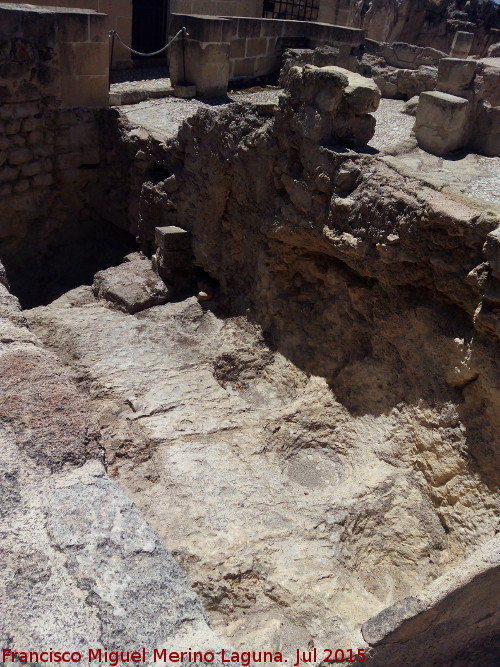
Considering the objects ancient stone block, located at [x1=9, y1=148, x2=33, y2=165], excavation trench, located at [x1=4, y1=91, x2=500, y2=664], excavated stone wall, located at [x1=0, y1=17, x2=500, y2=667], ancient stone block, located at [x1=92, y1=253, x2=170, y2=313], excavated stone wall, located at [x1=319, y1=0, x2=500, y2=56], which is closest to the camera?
excavated stone wall, located at [x1=0, y1=17, x2=500, y2=667]

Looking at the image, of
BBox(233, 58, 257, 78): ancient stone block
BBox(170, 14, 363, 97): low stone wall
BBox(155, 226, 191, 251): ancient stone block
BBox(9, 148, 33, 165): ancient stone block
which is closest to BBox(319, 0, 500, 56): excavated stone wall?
BBox(170, 14, 363, 97): low stone wall

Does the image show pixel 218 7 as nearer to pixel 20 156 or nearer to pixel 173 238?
pixel 20 156

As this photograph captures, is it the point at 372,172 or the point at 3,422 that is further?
the point at 372,172

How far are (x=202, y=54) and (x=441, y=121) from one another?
13.2 ft

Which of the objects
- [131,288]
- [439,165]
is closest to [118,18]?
[131,288]

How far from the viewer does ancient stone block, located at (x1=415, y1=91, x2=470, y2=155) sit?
6.53m

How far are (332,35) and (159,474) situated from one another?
32.5 feet

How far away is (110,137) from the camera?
7.57m

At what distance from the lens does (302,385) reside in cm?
556

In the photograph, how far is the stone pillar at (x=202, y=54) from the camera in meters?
8.68

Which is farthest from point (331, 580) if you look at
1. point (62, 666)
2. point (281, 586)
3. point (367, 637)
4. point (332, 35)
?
point (332, 35)

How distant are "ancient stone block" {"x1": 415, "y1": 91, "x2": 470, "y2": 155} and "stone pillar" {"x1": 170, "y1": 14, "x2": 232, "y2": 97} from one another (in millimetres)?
3615

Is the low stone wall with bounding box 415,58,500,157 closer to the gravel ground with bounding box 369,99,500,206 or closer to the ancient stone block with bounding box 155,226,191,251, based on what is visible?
the gravel ground with bounding box 369,99,500,206

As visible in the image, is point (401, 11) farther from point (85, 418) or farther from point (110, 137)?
point (85, 418)
